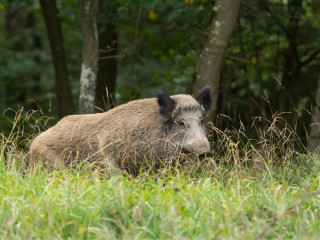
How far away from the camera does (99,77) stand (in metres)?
10.0

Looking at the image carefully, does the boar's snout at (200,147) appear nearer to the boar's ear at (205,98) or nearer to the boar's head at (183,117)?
the boar's head at (183,117)

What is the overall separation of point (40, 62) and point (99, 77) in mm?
9156

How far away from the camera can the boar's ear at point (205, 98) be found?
19.9 ft

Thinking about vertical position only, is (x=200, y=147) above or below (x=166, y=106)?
below

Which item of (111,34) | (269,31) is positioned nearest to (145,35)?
(111,34)

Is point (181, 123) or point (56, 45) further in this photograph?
point (56, 45)

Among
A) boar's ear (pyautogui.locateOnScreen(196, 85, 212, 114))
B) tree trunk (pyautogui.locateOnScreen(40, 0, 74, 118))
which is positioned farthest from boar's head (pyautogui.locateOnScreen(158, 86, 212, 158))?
tree trunk (pyautogui.locateOnScreen(40, 0, 74, 118))

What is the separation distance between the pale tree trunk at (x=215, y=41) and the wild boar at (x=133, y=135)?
5.66 feet

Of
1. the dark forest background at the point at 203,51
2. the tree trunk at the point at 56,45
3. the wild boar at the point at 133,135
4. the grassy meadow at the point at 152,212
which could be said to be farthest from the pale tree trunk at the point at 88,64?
the grassy meadow at the point at 152,212

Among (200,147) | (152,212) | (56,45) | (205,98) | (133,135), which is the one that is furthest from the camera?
(56,45)

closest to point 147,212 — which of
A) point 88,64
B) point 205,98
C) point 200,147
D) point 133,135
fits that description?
point 200,147

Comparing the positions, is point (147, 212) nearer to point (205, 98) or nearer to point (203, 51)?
point (205, 98)

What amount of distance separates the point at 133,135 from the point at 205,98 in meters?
1.07

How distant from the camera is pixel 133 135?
5.75 meters
